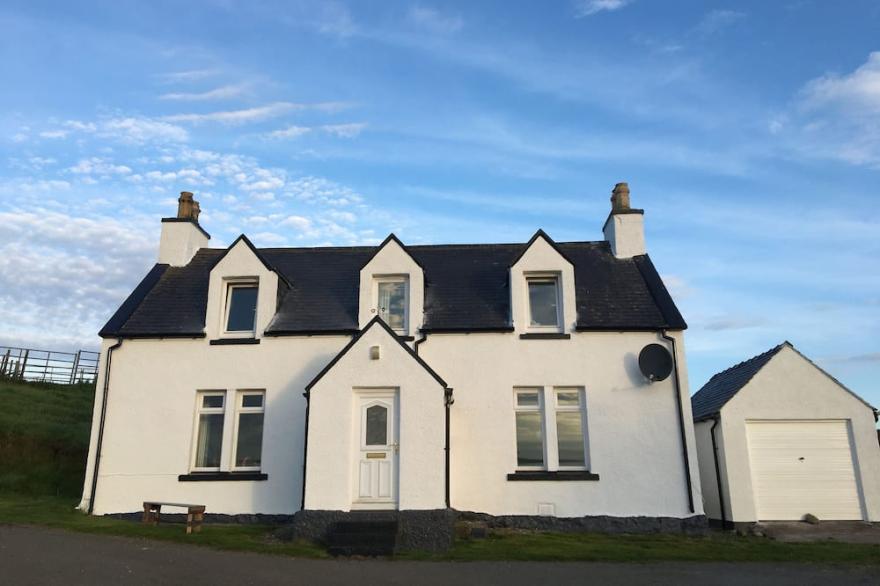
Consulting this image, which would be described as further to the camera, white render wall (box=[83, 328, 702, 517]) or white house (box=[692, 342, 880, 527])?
white house (box=[692, 342, 880, 527])

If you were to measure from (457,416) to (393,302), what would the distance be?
352cm

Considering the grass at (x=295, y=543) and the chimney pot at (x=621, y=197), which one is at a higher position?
the chimney pot at (x=621, y=197)

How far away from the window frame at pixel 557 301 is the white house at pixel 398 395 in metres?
0.06

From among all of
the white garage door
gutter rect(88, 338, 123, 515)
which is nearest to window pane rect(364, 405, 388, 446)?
gutter rect(88, 338, 123, 515)

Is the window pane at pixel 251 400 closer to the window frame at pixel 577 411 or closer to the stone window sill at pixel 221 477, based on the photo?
the stone window sill at pixel 221 477

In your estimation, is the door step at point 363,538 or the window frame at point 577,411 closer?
the door step at point 363,538

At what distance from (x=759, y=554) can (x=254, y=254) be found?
13.6 m

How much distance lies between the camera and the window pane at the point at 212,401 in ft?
54.2

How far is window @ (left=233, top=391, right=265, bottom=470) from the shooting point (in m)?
16.1

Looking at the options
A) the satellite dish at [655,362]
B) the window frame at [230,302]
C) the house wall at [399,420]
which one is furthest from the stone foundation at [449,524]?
the window frame at [230,302]

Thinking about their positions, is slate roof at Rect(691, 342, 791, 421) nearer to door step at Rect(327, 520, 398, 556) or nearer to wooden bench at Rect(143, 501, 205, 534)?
door step at Rect(327, 520, 398, 556)

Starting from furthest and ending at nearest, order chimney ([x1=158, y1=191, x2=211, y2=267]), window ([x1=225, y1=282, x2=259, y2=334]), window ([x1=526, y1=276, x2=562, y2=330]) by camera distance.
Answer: chimney ([x1=158, y1=191, x2=211, y2=267])
window ([x1=225, y1=282, x2=259, y2=334])
window ([x1=526, y1=276, x2=562, y2=330])

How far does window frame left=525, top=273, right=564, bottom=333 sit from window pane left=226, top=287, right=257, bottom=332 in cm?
724

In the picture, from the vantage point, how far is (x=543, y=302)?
1716 cm
